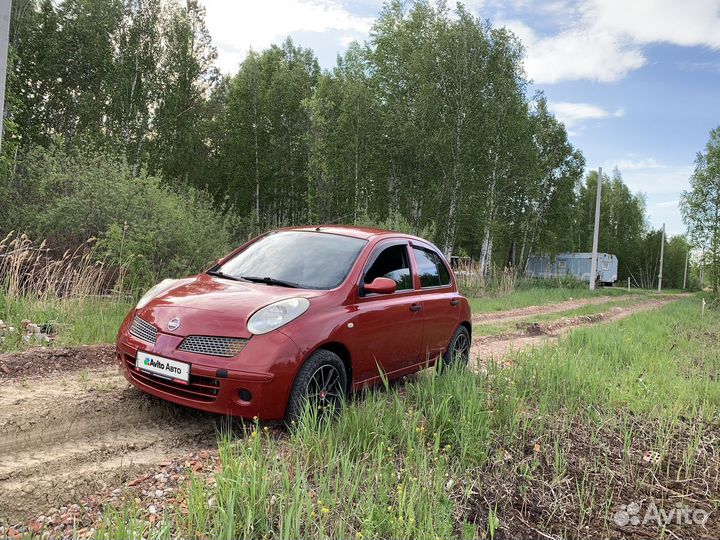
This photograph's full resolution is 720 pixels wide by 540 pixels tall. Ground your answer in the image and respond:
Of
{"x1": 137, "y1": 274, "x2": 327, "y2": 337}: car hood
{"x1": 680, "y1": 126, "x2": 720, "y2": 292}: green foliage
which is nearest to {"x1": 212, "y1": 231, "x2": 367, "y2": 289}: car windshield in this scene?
{"x1": 137, "y1": 274, "x2": 327, "y2": 337}: car hood

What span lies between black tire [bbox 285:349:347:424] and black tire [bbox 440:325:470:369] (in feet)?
6.59

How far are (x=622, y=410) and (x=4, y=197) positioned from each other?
1221cm

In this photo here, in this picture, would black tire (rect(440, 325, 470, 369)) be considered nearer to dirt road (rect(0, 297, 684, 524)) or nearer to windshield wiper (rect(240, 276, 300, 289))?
windshield wiper (rect(240, 276, 300, 289))

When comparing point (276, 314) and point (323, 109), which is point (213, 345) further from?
point (323, 109)

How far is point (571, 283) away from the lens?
1265 inches

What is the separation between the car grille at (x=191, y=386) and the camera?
3641 millimetres

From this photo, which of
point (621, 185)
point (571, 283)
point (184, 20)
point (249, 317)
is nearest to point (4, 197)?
point (249, 317)

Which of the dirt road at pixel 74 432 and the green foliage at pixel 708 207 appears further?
the green foliage at pixel 708 207

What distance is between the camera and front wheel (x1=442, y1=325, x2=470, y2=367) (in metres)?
5.96

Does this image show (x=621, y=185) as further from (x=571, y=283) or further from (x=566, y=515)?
(x=566, y=515)

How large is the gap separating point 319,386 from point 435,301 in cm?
209

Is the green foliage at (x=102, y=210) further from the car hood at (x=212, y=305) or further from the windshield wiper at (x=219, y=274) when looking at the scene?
the car hood at (x=212, y=305)

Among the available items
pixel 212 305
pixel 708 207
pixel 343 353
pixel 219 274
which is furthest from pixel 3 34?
pixel 708 207

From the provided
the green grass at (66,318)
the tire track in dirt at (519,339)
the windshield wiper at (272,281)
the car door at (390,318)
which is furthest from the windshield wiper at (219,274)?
the tire track in dirt at (519,339)
